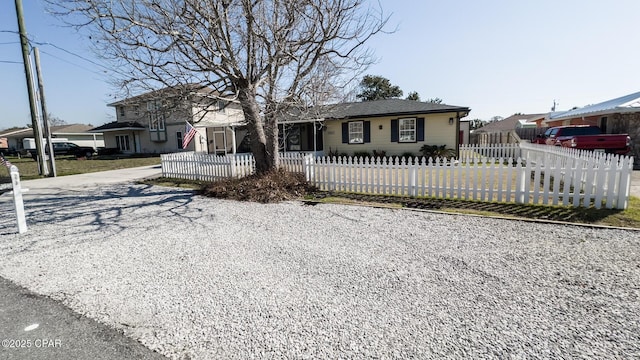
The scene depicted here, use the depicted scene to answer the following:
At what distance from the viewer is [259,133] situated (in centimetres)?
937

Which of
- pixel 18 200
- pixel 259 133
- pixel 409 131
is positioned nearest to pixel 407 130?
pixel 409 131

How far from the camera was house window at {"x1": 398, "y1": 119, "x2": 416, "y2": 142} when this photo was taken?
17016 mm

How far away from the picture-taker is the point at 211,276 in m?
3.77

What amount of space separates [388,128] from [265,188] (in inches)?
432

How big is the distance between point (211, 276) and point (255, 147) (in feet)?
20.3

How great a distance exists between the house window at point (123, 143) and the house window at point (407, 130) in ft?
99.6

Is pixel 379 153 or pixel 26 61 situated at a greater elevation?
pixel 26 61

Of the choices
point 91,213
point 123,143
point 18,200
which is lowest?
point 91,213

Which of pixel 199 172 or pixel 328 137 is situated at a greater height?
pixel 328 137

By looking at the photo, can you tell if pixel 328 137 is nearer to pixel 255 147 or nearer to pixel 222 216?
pixel 255 147

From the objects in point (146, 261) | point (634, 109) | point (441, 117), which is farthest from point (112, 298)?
point (634, 109)

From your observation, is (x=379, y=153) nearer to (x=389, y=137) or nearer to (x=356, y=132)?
(x=389, y=137)

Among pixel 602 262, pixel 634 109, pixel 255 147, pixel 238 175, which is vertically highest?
pixel 634 109

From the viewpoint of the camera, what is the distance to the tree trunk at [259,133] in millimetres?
8836
